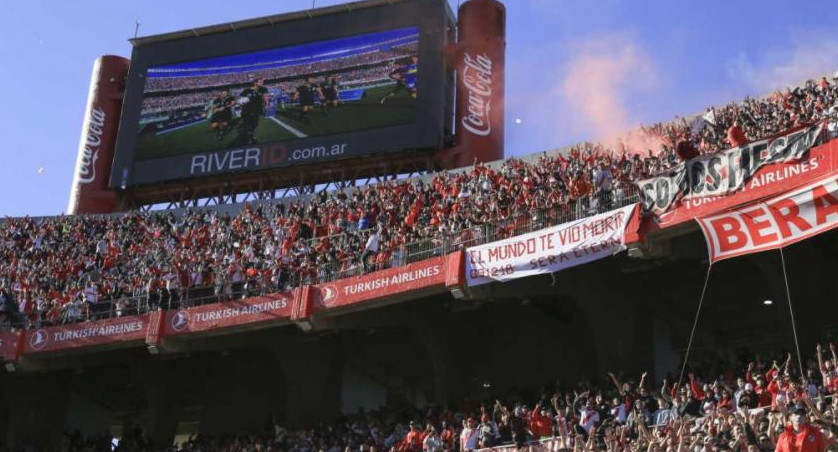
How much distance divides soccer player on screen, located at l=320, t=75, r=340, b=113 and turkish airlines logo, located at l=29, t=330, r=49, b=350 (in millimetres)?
14899

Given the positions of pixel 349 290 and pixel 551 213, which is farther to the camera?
pixel 349 290

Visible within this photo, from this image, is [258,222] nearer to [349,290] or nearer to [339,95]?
[339,95]

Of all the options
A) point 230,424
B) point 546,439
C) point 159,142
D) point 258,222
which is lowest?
point 546,439

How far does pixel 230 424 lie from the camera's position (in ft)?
129

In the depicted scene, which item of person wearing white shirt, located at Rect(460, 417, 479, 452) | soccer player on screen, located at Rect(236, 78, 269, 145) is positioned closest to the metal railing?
person wearing white shirt, located at Rect(460, 417, 479, 452)

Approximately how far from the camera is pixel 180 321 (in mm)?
32750

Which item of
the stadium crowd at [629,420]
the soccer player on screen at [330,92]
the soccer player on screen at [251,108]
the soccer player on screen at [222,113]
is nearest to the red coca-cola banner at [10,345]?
the stadium crowd at [629,420]

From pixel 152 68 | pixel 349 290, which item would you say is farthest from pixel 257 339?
pixel 152 68

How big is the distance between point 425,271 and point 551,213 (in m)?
3.82

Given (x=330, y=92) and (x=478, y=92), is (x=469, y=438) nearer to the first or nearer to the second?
(x=478, y=92)

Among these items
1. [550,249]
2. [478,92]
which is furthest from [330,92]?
[550,249]

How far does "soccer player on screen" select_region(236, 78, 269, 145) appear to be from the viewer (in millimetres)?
45531

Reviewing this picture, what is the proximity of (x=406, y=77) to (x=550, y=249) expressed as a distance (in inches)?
760

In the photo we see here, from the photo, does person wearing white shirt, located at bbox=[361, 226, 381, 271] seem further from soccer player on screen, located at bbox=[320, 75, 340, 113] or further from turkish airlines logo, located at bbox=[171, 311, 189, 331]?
soccer player on screen, located at bbox=[320, 75, 340, 113]
